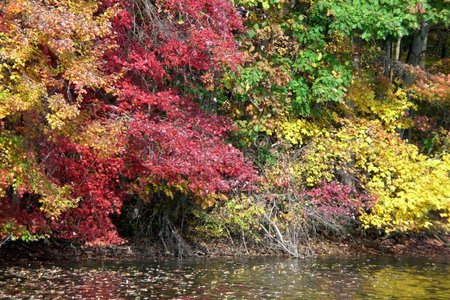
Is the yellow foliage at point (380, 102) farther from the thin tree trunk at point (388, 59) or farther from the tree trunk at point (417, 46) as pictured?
the tree trunk at point (417, 46)

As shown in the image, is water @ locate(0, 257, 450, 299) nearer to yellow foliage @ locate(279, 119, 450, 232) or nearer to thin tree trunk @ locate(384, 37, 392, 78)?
yellow foliage @ locate(279, 119, 450, 232)

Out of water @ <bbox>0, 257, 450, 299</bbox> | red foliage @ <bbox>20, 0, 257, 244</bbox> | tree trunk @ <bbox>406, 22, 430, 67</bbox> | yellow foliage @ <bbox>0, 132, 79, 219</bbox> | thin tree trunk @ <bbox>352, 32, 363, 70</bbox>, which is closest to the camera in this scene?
water @ <bbox>0, 257, 450, 299</bbox>

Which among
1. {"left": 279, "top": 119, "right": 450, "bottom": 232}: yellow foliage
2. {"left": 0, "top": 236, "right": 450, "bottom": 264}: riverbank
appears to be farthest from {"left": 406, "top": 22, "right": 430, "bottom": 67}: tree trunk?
{"left": 0, "top": 236, "right": 450, "bottom": 264}: riverbank

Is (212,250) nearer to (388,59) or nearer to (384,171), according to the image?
(384,171)

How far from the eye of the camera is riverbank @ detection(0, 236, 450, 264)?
2112 cm

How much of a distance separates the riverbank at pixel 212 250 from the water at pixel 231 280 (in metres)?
1.26

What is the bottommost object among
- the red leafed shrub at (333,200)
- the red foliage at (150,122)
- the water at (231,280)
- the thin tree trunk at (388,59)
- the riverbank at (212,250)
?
the water at (231,280)

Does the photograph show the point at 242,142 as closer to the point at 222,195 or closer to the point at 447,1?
the point at 222,195

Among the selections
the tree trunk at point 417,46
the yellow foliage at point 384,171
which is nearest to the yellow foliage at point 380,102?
the yellow foliage at point 384,171

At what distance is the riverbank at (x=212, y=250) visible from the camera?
2112cm

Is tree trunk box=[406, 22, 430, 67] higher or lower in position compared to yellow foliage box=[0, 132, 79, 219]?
higher

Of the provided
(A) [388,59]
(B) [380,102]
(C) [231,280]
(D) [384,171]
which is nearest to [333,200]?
(D) [384,171]

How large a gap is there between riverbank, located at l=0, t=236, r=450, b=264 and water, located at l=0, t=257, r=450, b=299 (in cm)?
126

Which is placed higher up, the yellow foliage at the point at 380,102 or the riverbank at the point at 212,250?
the yellow foliage at the point at 380,102
